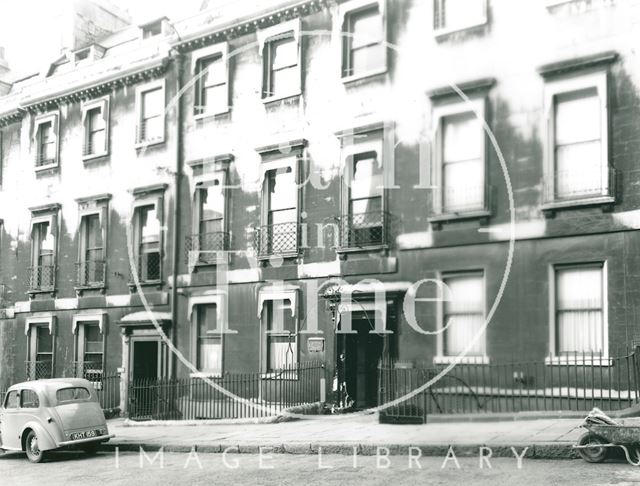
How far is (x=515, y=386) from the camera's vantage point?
14.0 meters

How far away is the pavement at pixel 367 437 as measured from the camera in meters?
11.0

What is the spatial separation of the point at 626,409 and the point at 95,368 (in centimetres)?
1633

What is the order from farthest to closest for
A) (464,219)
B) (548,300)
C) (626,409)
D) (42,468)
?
1. (464,219)
2. (548,300)
3. (42,468)
4. (626,409)

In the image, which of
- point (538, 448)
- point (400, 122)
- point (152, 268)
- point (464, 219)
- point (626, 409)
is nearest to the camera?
point (538, 448)

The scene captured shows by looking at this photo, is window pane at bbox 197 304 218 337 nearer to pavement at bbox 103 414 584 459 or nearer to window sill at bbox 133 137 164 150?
pavement at bbox 103 414 584 459

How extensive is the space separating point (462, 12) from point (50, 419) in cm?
1184

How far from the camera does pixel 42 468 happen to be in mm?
13102

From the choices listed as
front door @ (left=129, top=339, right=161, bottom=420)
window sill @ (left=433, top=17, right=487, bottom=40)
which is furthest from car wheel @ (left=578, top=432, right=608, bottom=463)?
front door @ (left=129, top=339, right=161, bottom=420)

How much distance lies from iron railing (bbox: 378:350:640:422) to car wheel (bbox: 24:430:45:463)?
6.69 m

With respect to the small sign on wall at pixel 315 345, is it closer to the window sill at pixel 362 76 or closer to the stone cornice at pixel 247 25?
the window sill at pixel 362 76

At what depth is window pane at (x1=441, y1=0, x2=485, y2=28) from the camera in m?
15.3

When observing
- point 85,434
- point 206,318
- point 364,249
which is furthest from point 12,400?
point 364,249

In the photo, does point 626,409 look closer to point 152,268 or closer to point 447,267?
point 447,267

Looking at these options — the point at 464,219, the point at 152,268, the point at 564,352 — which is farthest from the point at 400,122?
the point at 152,268
